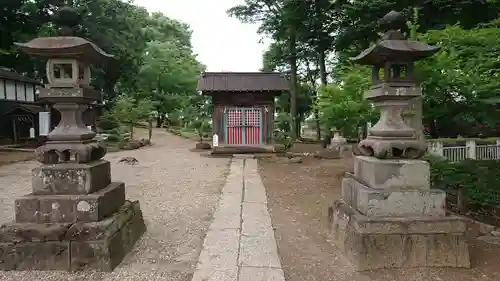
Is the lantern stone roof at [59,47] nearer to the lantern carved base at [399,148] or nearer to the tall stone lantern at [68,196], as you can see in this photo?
the tall stone lantern at [68,196]

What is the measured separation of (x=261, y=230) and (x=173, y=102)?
95.7 ft

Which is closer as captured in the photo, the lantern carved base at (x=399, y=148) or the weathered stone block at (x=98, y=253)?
the weathered stone block at (x=98, y=253)

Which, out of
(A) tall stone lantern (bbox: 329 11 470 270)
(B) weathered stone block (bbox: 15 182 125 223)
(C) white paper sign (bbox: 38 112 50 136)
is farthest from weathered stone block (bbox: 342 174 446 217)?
(C) white paper sign (bbox: 38 112 50 136)

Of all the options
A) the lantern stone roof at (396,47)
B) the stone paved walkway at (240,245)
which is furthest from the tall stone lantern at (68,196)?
the lantern stone roof at (396,47)

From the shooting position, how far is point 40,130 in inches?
893

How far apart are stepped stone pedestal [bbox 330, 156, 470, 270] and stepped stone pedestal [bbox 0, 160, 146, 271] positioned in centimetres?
296

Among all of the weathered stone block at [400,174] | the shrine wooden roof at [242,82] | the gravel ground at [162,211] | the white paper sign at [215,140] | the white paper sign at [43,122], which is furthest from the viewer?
the white paper sign at [43,122]

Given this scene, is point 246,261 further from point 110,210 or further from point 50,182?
point 50,182

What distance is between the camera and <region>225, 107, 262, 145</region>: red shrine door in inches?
699

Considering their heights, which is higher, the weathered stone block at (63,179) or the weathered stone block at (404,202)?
the weathered stone block at (63,179)

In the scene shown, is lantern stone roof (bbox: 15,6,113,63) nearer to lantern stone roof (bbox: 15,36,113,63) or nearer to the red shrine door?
lantern stone roof (bbox: 15,36,113,63)

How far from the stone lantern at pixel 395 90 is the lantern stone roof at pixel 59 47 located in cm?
365

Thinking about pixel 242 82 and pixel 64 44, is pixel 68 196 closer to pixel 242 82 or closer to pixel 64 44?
pixel 64 44

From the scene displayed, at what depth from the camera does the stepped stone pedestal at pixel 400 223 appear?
392 cm
